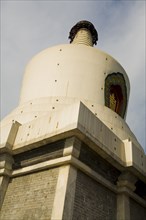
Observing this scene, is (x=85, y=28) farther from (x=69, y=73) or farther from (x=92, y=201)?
(x=92, y=201)

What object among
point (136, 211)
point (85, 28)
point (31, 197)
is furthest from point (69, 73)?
point (85, 28)

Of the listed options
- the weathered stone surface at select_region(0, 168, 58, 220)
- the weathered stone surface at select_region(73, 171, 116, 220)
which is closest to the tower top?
the weathered stone surface at select_region(73, 171, 116, 220)

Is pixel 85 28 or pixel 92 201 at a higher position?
pixel 85 28

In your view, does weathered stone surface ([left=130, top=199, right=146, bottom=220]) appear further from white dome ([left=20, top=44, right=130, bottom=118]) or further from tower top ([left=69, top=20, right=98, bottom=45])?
tower top ([left=69, top=20, right=98, bottom=45])

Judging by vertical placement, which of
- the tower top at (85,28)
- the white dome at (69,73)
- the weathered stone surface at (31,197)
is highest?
the tower top at (85,28)

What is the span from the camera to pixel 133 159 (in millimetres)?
8672

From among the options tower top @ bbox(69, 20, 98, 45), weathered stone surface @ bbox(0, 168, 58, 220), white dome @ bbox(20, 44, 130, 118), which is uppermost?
tower top @ bbox(69, 20, 98, 45)

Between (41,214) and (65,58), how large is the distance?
725 centimetres

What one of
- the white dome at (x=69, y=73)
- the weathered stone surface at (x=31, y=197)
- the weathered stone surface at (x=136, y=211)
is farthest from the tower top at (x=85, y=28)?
the weathered stone surface at (x=31, y=197)

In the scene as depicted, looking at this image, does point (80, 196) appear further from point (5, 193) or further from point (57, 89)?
point (57, 89)

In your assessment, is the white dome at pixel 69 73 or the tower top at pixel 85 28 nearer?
the white dome at pixel 69 73

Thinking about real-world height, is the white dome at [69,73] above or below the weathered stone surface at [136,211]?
above

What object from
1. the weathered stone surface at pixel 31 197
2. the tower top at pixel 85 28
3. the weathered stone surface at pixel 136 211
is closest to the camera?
the weathered stone surface at pixel 31 197

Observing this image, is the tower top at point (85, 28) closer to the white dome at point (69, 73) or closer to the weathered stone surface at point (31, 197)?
the white dome at point (69, 73)
